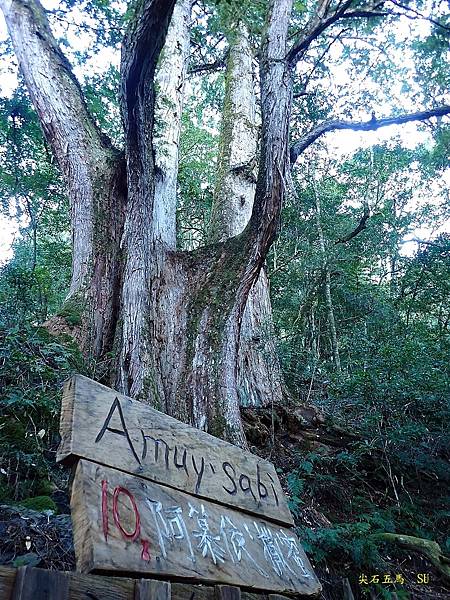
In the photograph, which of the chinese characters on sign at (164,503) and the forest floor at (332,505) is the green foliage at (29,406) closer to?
the chinese characters on sign at (164,503)

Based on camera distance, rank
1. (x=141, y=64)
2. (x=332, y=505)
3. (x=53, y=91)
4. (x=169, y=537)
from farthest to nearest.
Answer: (x=53, y=91) < (x=332, y=505) < (x=141, y=64) < (x=169, y=537)

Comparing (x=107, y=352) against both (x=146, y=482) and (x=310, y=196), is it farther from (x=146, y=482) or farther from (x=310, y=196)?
(x=310, y=196)

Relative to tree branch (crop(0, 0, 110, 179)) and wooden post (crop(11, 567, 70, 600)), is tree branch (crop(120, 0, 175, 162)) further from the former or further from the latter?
wooden post (crop(11, 567, 70, 600))

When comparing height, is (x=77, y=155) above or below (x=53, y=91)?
below

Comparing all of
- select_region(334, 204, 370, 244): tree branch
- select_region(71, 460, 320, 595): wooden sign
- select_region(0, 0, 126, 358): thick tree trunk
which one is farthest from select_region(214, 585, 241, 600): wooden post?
select_region(334, 204, 370, 244): tree branch

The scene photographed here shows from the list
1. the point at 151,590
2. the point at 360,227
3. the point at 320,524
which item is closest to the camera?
the point at 151,590

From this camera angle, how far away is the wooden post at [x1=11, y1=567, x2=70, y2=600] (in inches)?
47.7

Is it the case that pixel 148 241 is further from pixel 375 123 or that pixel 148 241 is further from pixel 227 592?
pixel 227 592

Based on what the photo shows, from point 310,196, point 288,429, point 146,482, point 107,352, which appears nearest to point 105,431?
point 146,482

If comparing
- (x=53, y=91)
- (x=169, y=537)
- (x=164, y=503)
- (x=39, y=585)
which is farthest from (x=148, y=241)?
(x=39, y=585)

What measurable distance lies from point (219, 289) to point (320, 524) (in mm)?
2193

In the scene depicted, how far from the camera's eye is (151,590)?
1494mm

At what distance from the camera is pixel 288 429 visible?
559 cm

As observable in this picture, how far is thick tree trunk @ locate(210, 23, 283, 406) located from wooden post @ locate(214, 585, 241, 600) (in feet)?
11.7
